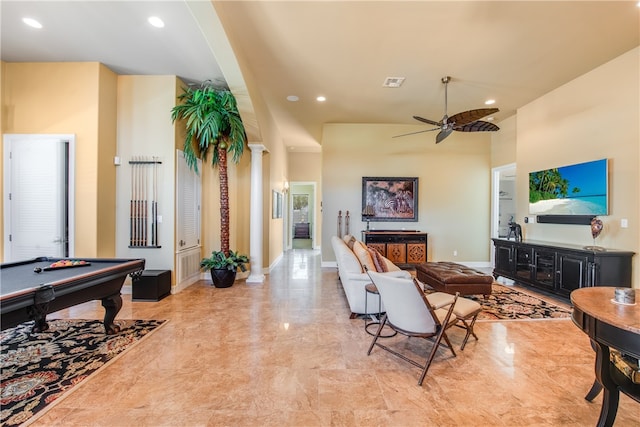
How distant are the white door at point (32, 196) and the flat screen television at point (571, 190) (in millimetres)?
7631

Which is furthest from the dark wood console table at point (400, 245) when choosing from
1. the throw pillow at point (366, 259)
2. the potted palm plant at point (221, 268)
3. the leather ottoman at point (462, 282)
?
the potted palm plant at point (221, 268)

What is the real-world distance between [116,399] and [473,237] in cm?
698

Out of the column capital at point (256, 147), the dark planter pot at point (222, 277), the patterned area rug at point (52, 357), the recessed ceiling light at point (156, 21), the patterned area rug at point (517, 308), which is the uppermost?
the recessed ceiling light at point (156, 21)

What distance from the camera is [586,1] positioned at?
2736 millimetres

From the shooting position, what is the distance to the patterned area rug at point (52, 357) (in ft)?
6.27

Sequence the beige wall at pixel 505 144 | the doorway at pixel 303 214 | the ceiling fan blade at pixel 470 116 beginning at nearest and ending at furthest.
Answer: the ceiling fan blade at pixel 470 116
the beige wall at pixel 505 144
the doorway at pixel 303 214

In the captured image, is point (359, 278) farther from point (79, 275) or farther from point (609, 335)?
point (79, 275)

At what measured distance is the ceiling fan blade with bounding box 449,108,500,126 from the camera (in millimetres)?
3444

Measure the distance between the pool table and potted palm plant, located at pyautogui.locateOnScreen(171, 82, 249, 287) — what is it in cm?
180

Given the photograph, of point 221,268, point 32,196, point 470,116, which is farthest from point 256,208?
point 470,116

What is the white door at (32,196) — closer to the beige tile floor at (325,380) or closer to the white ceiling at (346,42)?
the white ceiling at (346,42)

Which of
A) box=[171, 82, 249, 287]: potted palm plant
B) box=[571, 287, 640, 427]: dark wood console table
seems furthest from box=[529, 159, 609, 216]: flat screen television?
box=[171, 82, 249, 287]: potted palm plant

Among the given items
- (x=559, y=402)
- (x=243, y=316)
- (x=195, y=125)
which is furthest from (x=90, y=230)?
(x=559, y=402)

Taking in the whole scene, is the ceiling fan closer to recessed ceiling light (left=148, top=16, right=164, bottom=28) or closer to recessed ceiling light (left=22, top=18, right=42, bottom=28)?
recessed ceiling light (left=148, top=16, right=164, bottom=28)
